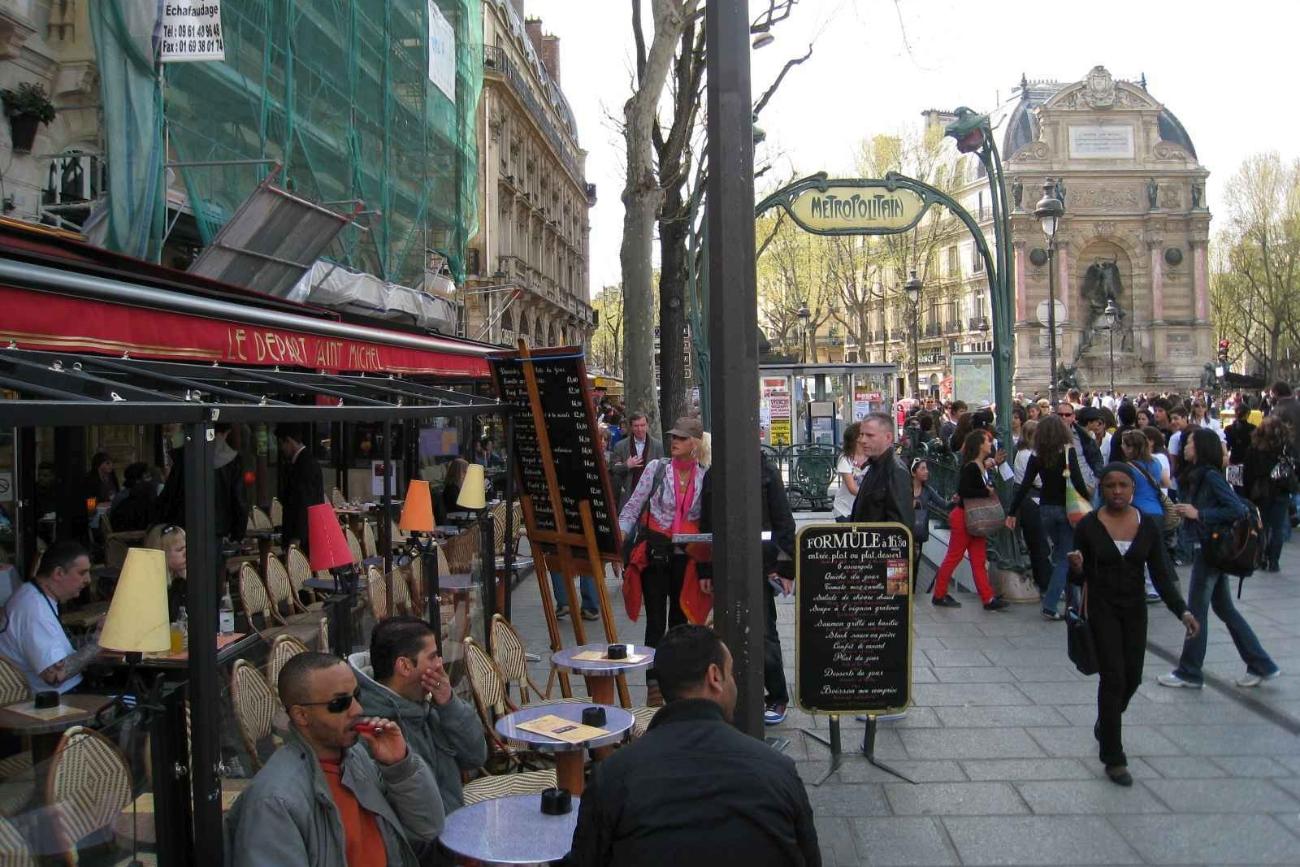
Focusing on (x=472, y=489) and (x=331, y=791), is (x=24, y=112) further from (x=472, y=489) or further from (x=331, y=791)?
(x=331, y=791)

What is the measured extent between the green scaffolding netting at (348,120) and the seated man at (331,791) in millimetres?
10933

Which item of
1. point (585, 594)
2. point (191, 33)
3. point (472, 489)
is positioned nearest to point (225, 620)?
point (472, 489)

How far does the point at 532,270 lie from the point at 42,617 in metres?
41.0

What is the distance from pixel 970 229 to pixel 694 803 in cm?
870

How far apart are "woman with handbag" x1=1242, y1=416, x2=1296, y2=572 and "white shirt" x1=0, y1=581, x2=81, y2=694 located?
9.94m

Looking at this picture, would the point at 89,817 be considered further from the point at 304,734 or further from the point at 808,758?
the point at 808,758

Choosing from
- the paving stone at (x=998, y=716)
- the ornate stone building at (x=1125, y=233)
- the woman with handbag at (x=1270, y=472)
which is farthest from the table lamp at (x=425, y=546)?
the ornate stone building at (x=1125, y=233)

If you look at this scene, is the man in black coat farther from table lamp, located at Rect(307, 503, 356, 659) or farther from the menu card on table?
the menu card on table

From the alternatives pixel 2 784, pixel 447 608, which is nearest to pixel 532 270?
pixel 447 608

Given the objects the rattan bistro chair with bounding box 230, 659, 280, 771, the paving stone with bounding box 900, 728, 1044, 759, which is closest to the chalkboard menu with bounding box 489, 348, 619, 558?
the paving stone with bounding box 900, 728, 1044, 759

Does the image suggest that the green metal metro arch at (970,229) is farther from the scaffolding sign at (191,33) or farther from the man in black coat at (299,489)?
the scaffolding sign at (191,33)

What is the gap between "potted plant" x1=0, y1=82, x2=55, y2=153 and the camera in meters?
11.3

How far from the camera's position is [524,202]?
44406 millimetres

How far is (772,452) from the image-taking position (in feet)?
56.5
